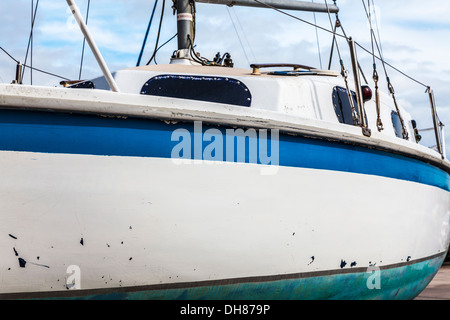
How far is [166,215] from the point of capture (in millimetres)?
2865

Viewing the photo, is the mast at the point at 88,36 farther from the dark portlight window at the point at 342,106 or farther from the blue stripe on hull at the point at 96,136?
A: the dark portlight window at the point at 342,106

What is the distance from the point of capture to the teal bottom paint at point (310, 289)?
2.95m

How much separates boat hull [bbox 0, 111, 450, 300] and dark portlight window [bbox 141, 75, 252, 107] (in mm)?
912

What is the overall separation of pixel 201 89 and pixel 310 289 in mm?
1608

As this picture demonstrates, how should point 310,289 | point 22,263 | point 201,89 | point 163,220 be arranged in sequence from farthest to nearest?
point 201,89 → point 310,289 → point 163,220 → point 22,263

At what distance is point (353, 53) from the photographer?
13.1 ft

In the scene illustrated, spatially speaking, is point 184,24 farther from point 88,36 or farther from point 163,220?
point 163,220

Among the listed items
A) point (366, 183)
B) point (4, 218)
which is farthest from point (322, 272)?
point (4, 218)

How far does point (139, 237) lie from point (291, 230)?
910mm

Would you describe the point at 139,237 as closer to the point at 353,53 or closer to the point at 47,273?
the point at 47,273

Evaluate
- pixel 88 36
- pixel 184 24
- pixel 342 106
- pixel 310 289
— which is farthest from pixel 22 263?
pixel 184 24

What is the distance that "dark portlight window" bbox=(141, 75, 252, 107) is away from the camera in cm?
403

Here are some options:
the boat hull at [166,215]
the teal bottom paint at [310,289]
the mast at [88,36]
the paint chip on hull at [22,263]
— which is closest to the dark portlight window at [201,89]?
the boat hull at [166,215]

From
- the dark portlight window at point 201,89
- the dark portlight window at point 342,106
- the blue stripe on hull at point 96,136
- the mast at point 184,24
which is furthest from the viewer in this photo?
the mast at point 184,24
